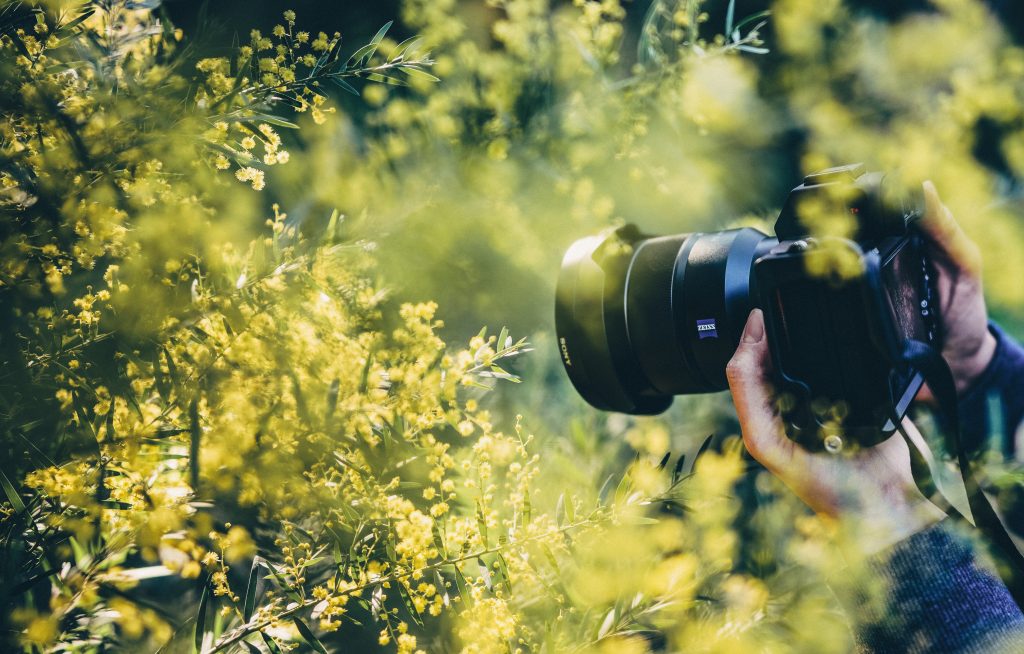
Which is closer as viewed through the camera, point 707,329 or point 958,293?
point 707,329

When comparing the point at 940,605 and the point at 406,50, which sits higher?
the point at 406,50

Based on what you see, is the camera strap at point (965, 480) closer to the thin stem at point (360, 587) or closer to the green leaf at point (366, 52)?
the thin stem at point (360, 587)

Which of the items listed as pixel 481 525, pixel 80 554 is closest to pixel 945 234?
pixel 481 525

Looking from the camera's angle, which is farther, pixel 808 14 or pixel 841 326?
pixel 808 14

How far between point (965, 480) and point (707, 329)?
0.24m

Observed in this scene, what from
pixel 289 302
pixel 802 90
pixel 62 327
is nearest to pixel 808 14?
pixel 802 90

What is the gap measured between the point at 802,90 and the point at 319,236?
0.92 metres

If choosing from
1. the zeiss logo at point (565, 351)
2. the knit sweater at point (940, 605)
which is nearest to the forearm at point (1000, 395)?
the knit sweater at point (940, 605)

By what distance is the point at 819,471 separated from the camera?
56cm

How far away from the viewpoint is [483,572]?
0.52m

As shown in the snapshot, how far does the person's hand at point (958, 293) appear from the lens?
0.67 m

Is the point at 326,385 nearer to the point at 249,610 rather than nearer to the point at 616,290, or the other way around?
the point at 249,610

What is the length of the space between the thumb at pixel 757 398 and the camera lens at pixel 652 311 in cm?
4

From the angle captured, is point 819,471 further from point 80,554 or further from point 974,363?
point 80,554
